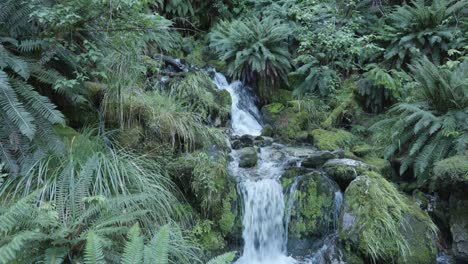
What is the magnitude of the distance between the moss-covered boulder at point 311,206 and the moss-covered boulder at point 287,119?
239 centimetres

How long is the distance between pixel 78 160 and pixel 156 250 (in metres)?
1.81

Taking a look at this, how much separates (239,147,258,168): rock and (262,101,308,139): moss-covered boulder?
1.72 metres

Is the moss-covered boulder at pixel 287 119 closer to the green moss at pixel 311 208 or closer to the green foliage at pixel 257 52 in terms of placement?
the green foliage at pixel 257 52

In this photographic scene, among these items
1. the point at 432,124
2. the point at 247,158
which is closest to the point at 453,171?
the point at 432,124

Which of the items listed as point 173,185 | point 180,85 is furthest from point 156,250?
point 180,85

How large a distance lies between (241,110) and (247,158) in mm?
2606

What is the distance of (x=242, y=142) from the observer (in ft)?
21.1

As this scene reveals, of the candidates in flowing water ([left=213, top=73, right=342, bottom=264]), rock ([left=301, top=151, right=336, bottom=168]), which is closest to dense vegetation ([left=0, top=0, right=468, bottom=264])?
flowing water ([left=213, top=73, right=342, bottom=264])

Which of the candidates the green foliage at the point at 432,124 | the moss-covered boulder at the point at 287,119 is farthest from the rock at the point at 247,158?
the green foliage at the point at 432,124

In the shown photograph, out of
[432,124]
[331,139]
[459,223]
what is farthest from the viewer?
[331,139]

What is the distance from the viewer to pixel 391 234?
4113mm

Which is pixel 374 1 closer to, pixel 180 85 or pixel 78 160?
pixel 180 85

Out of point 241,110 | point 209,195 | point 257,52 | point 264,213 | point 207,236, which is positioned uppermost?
point 257,52

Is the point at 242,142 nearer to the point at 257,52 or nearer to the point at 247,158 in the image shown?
the point at 247,158
